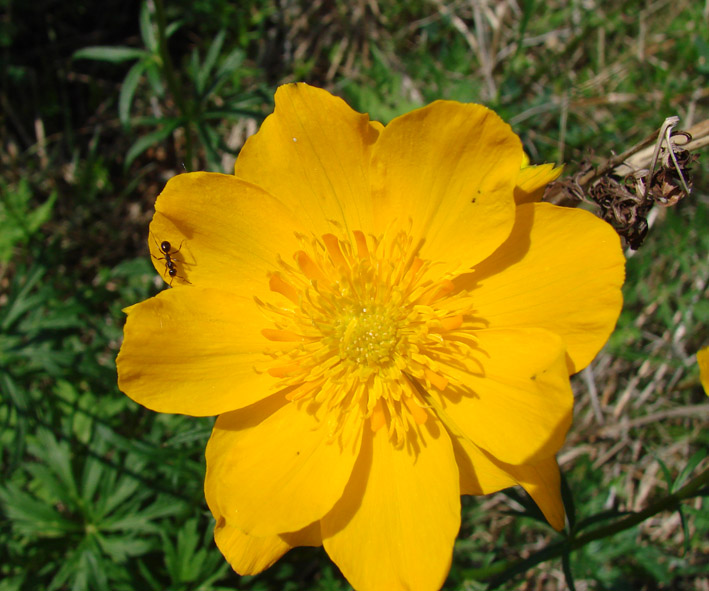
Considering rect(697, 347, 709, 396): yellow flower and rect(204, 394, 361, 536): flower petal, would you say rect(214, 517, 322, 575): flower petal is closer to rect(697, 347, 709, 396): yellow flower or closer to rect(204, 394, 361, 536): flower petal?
rect(204, 394, 361, 536): flower petal

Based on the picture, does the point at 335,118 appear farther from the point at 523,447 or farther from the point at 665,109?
the point at 665,109

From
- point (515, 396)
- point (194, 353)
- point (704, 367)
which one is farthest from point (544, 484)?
point (194, 353)

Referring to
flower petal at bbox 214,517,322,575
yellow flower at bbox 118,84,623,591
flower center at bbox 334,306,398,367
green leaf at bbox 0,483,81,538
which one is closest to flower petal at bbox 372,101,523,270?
yellow flower at bbox 118,84,623,591

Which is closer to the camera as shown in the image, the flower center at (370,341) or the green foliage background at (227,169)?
the flower center at (370,341)

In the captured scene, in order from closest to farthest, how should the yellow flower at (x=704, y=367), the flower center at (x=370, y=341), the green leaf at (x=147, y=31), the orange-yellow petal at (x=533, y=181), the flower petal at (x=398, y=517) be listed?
the yellow flower at (x=704, y=367) → the flower petal at (x=398, y=517) → the orange-yellow petal at (x=533, y=181) → the flower center at (x=370, y=341) → the green leaf at (x=147, y=31)

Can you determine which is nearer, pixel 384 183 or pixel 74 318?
pixel 384 183

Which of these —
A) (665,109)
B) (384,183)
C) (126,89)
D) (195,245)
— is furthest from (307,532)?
(665,109)

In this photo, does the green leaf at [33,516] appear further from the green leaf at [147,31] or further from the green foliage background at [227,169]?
the green leaf at [147,31]


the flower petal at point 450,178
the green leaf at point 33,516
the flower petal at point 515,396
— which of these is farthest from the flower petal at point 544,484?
the green leaf at point 33,516
